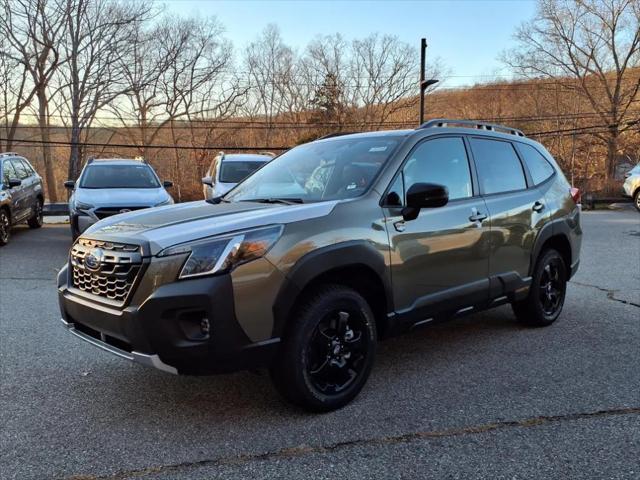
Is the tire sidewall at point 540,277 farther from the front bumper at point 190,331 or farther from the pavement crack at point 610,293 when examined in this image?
the front bumper at point 190,331

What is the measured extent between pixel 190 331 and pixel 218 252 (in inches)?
17.3

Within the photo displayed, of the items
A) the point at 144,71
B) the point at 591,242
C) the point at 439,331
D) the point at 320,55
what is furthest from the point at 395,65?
the point at 439,331

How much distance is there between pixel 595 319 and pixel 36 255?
9.31 m

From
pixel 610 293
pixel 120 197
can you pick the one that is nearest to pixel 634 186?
pixel 610 293

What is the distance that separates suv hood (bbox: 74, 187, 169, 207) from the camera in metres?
9.02

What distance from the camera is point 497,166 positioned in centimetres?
451

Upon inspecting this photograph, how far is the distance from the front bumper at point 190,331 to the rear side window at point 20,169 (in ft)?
34.3

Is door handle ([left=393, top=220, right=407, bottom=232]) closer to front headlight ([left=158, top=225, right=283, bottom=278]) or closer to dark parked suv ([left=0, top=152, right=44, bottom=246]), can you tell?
front headlight ([left=158, top=225, right=283, bottom=278])

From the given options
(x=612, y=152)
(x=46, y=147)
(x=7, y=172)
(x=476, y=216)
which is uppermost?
(x=46, y=147)

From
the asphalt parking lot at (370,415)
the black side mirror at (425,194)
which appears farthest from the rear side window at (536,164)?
the black side mirror at (425,194)

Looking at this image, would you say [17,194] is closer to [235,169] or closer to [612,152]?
[235,169]

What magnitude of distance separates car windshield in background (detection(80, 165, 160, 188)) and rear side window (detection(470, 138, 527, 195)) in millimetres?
7625

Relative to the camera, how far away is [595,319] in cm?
532

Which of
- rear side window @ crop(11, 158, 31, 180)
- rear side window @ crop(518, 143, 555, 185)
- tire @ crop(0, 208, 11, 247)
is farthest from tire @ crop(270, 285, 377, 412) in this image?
rear side window @ crop(11, 158, 31, 180)
